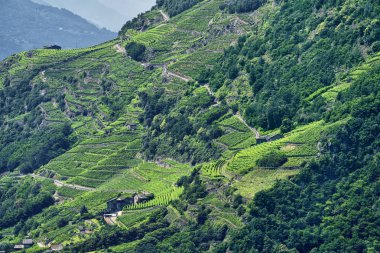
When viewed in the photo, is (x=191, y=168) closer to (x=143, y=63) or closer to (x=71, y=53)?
(x=143, y=63)

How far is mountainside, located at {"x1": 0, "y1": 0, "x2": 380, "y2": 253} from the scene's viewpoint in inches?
3533

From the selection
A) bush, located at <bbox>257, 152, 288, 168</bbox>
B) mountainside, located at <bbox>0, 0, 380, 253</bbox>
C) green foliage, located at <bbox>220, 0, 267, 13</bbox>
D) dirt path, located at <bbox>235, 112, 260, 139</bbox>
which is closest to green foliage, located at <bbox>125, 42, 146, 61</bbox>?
mountainside, located at <bbox>0, 0, 380, 253</bbox>

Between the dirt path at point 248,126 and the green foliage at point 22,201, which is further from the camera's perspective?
the green foliage at point 22,201

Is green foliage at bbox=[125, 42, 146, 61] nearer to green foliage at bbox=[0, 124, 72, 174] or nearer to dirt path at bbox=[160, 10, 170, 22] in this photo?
dirt path at bbox=[160, 10, 170, 22]

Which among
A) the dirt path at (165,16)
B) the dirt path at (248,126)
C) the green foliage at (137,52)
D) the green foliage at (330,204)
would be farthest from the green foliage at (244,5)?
the green foliage at (330,204)

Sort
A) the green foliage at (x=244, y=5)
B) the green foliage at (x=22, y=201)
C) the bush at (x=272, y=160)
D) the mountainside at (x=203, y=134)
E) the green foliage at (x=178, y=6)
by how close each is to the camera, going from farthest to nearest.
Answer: the green foliage at (x=178, y=6) < the green foliage at (x=244, y=5) < the green foliage at (x=22, y=201) < the bush at (x=272, y=160) < the mountainside at (x=203, y=134)

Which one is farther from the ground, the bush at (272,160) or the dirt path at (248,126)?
the dirt path at (248,126)

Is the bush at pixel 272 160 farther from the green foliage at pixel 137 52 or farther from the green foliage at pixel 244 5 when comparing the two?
the green foliage at pixel 137 52

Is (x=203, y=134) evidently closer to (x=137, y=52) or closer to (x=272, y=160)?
(x=272, y=160)

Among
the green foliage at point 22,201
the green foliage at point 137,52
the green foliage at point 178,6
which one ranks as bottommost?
the green foliage at point 22,201

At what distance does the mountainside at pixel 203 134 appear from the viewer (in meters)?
89.8

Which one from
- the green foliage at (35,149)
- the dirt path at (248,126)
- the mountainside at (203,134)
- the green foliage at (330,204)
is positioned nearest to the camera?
the green foliage at (330,204)

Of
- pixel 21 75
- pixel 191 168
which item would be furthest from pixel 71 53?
pixel 191 168

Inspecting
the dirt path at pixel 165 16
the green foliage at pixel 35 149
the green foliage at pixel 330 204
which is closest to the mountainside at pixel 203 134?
the green foliage at pixel 330 204
